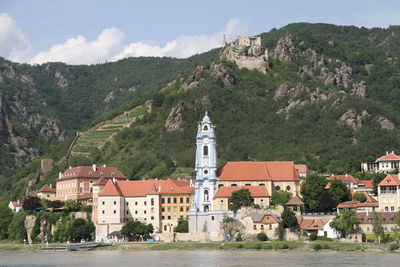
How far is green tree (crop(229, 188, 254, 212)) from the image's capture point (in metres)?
115

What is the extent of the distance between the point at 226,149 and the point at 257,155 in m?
8.91

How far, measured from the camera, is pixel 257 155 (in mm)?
161250

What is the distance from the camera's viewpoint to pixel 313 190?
120062 mm

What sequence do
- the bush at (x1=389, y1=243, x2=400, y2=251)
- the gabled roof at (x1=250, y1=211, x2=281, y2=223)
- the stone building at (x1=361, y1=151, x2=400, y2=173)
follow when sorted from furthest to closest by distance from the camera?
the stone building at (x1=361, y1=151, x2=400, y2=173) → the gabled roof at (x1=250, y1=211, x2=281, y2=223) → the bush at (x1=389, y1=243, x2=400, y2=251)

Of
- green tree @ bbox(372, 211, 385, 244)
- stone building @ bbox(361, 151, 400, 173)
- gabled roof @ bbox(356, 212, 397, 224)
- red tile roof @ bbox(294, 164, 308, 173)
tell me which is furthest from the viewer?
stone building @ bbox(361, 151, 400, 173)

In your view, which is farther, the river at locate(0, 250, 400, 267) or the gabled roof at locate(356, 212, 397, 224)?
the gabled roof at locate(356, 212, 397, 224)

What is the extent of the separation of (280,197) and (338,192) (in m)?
7.65

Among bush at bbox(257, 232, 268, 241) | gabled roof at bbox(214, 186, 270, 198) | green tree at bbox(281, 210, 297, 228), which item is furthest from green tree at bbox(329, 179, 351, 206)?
bush at bbox(257, 232, 268, 241)

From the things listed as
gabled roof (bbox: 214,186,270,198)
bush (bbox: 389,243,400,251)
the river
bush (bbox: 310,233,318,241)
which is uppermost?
gabled roof (bbox: 214,186,270,198)

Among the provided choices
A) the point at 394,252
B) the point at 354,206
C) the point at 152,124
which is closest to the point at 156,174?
the point at 152,124

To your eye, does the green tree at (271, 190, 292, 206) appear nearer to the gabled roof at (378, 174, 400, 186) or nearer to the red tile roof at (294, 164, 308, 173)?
the gabled roof at (378, 174, 400, 186)

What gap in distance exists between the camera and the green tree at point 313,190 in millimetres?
118794

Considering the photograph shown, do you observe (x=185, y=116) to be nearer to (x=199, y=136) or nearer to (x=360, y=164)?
(x=360, y=164)

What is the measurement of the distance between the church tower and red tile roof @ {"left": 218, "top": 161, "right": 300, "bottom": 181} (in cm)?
223
